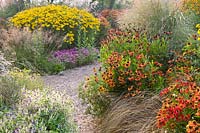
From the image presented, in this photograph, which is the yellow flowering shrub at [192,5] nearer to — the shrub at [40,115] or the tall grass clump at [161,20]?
the tall grass clump at [161,20]

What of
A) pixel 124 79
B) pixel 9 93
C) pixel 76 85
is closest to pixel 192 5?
pixel 76 85

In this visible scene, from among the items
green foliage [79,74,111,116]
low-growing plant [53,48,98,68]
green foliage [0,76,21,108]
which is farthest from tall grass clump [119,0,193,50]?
green foliage [0,76,21,108]

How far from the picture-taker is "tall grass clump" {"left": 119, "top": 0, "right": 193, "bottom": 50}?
7395 millimetres

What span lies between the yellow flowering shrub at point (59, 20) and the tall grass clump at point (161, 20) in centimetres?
237

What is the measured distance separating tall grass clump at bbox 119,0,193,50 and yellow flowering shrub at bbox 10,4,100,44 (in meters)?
2.37

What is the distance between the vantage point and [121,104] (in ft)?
16.0

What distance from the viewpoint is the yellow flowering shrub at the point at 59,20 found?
1041 cm

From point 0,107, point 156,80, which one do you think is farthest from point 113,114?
point 0,107

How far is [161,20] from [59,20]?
11.5ft

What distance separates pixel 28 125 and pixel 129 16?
5.65 meters

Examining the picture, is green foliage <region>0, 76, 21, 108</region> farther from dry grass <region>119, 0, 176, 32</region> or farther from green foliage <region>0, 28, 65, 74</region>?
green foliage <region>0, 28, 65, 74</region>

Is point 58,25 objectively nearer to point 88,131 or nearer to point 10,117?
point 88,131

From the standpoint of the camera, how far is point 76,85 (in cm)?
781

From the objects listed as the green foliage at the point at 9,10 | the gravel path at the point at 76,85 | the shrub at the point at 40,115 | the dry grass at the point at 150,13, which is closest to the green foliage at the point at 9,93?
the shrub at the point at 40,115
